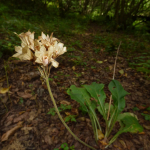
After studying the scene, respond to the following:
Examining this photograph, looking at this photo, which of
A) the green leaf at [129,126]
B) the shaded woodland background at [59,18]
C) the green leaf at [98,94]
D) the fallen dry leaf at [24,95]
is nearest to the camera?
the green leaf at [129,126]

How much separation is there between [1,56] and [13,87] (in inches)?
35.4

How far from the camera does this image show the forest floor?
134 centimetres

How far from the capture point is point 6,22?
422cm

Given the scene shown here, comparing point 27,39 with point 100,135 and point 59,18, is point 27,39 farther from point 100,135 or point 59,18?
point 59,18

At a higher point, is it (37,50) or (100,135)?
(37,50)

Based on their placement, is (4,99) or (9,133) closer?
(9,133)

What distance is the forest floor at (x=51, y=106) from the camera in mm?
1344

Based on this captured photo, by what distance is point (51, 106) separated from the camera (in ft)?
5.74

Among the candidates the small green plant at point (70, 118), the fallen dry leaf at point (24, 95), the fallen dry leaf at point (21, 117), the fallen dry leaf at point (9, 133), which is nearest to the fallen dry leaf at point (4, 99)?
the fallen dry leaf at point (24, 95)

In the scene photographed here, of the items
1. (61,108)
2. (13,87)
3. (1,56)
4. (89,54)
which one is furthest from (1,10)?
(61,108)

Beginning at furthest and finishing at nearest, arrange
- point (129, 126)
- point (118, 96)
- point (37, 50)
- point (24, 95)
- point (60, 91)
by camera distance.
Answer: point (60, 91)
point (24, 95)
point (118, 96)
point (129, 126)
point (37, 50)

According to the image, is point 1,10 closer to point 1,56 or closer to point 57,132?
point 1,56

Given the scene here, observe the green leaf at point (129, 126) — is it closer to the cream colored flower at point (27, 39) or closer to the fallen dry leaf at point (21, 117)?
the fallen dry leaf at point (21, 117)

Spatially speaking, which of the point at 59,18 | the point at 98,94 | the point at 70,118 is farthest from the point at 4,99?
the point at 59,18
